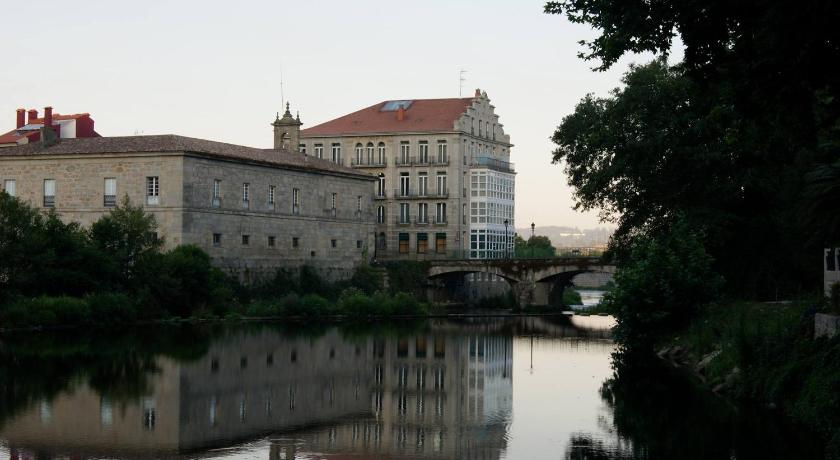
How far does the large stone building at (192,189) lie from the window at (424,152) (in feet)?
58.7

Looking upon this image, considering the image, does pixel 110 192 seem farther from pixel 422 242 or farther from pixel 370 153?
pixel 422 242

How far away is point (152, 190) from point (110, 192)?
2.43m

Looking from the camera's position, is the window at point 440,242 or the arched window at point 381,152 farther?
the arched window at point 381,152

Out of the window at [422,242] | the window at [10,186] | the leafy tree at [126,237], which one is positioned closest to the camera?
the leafy tree at [126,237]

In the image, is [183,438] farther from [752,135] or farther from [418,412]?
[752,135]

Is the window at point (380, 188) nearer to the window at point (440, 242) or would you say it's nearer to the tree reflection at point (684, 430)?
the window at point (440, 242)

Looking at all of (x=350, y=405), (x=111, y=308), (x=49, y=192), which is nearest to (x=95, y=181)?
(x=49, y=192)

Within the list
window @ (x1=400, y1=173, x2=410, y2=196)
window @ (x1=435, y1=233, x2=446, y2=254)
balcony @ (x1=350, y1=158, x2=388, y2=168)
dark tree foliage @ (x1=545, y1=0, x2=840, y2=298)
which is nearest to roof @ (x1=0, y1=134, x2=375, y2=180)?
dark tree foliage @ (x1=545, y1=0, x2=840, y2=298)

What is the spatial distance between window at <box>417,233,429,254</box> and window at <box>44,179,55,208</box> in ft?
95.5

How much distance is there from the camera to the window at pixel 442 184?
82562 millimetres

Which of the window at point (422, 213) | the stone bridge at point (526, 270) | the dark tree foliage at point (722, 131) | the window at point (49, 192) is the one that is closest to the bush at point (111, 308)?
the window at point (49, 192)

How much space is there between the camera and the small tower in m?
76.1

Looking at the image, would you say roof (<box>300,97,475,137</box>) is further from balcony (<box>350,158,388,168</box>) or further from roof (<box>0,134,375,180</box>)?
roof (<box>0,134,375,180</box>)

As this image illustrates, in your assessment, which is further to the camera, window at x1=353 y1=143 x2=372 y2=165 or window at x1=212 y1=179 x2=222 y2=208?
window at x1=353 y1=143 x2=372 y2=165
